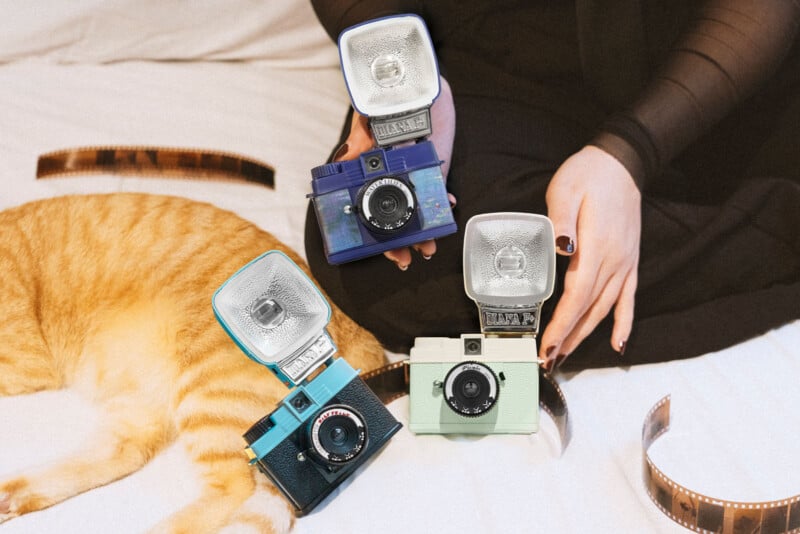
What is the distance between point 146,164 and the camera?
3.89ft

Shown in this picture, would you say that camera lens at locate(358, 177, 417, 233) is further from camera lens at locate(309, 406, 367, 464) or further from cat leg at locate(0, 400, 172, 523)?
cat leg at locate(0, 400, 172, 523)

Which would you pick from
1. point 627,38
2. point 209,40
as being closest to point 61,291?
point 209,40

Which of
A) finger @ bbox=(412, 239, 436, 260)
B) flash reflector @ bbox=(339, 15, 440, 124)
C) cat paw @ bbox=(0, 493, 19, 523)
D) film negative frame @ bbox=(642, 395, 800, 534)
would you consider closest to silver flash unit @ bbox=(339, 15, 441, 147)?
flash reflector @ bbox=(339, 15, 440, 124)

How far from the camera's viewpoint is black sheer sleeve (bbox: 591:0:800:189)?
0.98 meters

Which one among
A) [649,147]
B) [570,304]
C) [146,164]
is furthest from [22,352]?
[649,147]

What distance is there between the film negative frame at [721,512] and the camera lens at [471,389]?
215mm

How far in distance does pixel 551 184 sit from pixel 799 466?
48 centimetres

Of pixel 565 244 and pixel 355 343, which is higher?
pixel 565 244

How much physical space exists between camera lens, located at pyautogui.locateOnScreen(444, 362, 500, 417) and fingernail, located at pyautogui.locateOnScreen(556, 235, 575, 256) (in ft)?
0.61

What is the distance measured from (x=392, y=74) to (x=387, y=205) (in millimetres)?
185

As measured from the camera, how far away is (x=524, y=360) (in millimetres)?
879

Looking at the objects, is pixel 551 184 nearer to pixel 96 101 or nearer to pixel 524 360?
pixel 524 360

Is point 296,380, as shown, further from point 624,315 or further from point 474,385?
point 624,315

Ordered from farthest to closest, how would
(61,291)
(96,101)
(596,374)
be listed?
(96,101) → (61,291) → (596,374)
